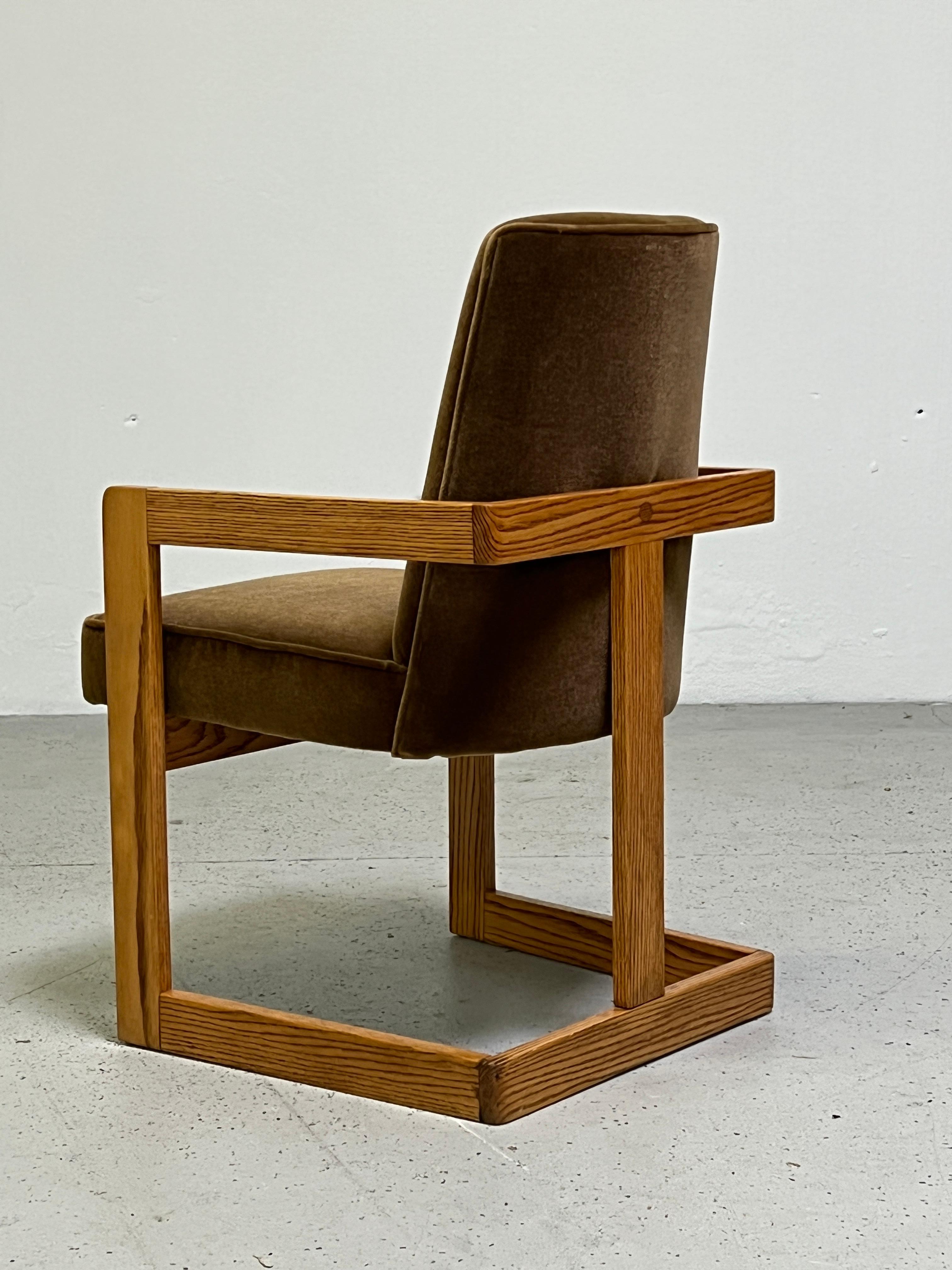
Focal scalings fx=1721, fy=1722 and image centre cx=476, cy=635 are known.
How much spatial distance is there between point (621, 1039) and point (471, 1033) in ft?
0.74

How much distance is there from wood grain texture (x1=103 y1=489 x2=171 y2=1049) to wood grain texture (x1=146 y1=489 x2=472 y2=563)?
5cm

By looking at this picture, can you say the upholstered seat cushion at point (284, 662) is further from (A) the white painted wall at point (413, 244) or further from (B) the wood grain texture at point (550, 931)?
(A) the white painted wall at point (413, 244)

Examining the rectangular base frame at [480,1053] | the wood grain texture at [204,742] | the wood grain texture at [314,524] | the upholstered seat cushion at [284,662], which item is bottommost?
the rectangular base frame at [480,1053]

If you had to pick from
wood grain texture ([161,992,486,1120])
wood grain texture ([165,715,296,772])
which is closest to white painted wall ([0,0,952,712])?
wood grain texture ([165,715,296,772])

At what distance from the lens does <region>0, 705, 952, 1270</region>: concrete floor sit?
62.5 inches

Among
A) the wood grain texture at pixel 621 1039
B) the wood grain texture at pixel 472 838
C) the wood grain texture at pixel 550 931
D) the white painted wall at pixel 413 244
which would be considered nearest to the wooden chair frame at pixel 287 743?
the wood grain texture at pixel 621 1039

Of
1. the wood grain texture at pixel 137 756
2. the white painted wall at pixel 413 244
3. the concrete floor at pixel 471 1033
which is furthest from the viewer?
the white painted wall at pixel 413 244

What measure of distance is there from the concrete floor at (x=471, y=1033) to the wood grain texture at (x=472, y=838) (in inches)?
2.8

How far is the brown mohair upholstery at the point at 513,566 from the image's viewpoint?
5.85 ft

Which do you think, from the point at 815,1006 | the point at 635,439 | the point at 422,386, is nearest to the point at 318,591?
the point at 635,439

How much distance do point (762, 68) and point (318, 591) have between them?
96.8 inches

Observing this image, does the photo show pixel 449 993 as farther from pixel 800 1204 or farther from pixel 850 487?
pixel 850 487

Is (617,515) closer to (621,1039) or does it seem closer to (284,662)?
(284,662)

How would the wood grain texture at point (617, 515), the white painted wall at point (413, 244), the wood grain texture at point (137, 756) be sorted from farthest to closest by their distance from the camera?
the white painted wall at point (413, 244) < the wood grain texture at point (137, 756) < the wood grain texture at point (617, 515)
